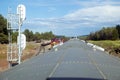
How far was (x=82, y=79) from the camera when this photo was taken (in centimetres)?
1307

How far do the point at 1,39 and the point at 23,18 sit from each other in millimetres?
79807

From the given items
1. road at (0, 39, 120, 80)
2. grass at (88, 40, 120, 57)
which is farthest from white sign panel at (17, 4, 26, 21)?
grass at (88, 40, 120, 57)

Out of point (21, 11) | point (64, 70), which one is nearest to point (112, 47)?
point (21, 11)

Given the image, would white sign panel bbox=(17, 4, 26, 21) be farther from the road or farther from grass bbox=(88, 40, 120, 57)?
grass bbox=(88, 40, 120, 57)

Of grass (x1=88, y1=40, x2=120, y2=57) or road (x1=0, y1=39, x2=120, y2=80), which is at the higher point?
road (x1=0, y1=39, x2=120, y2=80)

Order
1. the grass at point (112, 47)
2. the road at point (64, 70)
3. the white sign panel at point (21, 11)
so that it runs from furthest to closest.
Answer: the grass at point (112, 47) → the white sign panel at point (21, 11) → the road at point (64, 70)

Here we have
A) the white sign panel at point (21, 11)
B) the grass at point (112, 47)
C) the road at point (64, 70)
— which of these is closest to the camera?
the road at point (64, 70)

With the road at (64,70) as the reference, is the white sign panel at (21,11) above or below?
above

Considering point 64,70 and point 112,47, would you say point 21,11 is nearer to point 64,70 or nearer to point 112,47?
point 64,70

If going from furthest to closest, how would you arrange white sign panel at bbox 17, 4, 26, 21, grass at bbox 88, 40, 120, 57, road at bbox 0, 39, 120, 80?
1. grass at bbox 88, 40, 120, 57
2. white sign panel at bbox 17, 4, 26, 21
3. road at bbox 0, 39, 120, 80

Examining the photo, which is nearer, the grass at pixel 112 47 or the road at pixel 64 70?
the road at pixel 64 70

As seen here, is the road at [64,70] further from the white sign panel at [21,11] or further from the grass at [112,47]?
the grass at [112,47]

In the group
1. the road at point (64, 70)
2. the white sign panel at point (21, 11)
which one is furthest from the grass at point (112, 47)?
the road at point (64, 70)

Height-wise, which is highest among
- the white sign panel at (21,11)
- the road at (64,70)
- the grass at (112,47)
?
the white sign panel at (21,11)
